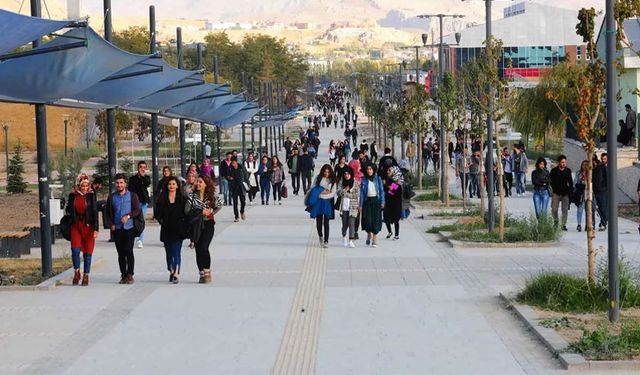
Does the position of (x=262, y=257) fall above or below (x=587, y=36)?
below

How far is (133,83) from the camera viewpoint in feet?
78.4

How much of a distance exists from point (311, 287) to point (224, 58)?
466 ft

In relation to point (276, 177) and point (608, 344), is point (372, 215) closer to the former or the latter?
point (608, 344)

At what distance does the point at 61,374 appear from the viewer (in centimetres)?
1157

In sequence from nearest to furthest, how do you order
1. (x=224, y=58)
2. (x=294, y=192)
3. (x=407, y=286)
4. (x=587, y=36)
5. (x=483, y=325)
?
(x=483, y=325) < (x=587, y=36) < (x=407, y=286) < (x=294, y=192) < (x=224, y=58)

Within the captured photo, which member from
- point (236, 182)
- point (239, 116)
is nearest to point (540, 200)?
point (236, 182)

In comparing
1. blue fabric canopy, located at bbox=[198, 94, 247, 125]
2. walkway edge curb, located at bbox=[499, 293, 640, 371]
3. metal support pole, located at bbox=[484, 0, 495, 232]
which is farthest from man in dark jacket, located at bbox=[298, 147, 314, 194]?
walkway edge curb, located at bbox=[499, 293, 640, 371]

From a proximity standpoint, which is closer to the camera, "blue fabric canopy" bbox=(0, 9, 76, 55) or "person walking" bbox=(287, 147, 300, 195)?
"blue fabric canopy" bbox=(0, 9, 76, 55)

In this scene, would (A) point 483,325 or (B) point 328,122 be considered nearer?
(A) point 483,325

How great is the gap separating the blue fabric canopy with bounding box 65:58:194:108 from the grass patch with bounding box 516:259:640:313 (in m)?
8.56

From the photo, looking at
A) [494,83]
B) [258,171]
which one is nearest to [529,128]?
[258,171]

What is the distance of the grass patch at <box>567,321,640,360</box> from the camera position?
38.2 ft

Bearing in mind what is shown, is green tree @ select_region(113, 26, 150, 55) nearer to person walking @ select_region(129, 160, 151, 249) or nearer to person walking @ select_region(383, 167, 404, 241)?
person walking @ select_region(383, 167, 404, 241)

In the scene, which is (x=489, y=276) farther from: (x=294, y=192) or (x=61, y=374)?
(x=294, y=192)
